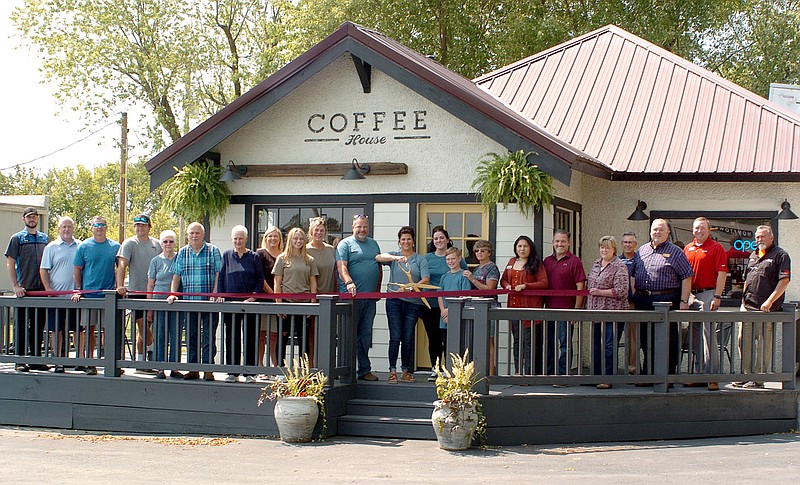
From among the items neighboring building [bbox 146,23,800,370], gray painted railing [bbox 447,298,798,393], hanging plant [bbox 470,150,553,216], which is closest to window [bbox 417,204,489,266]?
neighboring building [bbox 146,23,800,370]

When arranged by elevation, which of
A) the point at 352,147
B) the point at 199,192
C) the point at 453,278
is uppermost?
the point at 352,147

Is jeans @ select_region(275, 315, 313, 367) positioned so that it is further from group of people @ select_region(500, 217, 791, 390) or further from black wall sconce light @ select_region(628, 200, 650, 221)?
black wall sconce light @ select_region(628, 200, 650, 221)

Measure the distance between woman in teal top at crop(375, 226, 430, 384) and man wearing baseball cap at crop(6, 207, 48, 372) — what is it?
3566mm

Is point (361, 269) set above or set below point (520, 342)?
above

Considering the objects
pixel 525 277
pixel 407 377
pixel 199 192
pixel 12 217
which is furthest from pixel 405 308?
pixel 12 217

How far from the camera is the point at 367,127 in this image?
11.3m

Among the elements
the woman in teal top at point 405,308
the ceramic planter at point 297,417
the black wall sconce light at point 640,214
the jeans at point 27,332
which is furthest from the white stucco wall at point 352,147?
the ceramic planter at point 297,417

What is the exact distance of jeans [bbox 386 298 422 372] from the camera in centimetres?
955

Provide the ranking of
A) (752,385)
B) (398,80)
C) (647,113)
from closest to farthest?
(752,385), (398,80), (647,113)

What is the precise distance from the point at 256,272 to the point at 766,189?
246 inches

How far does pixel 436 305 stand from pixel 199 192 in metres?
3.47

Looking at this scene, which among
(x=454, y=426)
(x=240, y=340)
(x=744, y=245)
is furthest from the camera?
(x=744, y=245)

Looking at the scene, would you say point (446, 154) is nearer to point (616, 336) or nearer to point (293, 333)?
point (616, 336)

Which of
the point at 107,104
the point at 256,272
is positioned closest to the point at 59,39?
the point at 107,104
